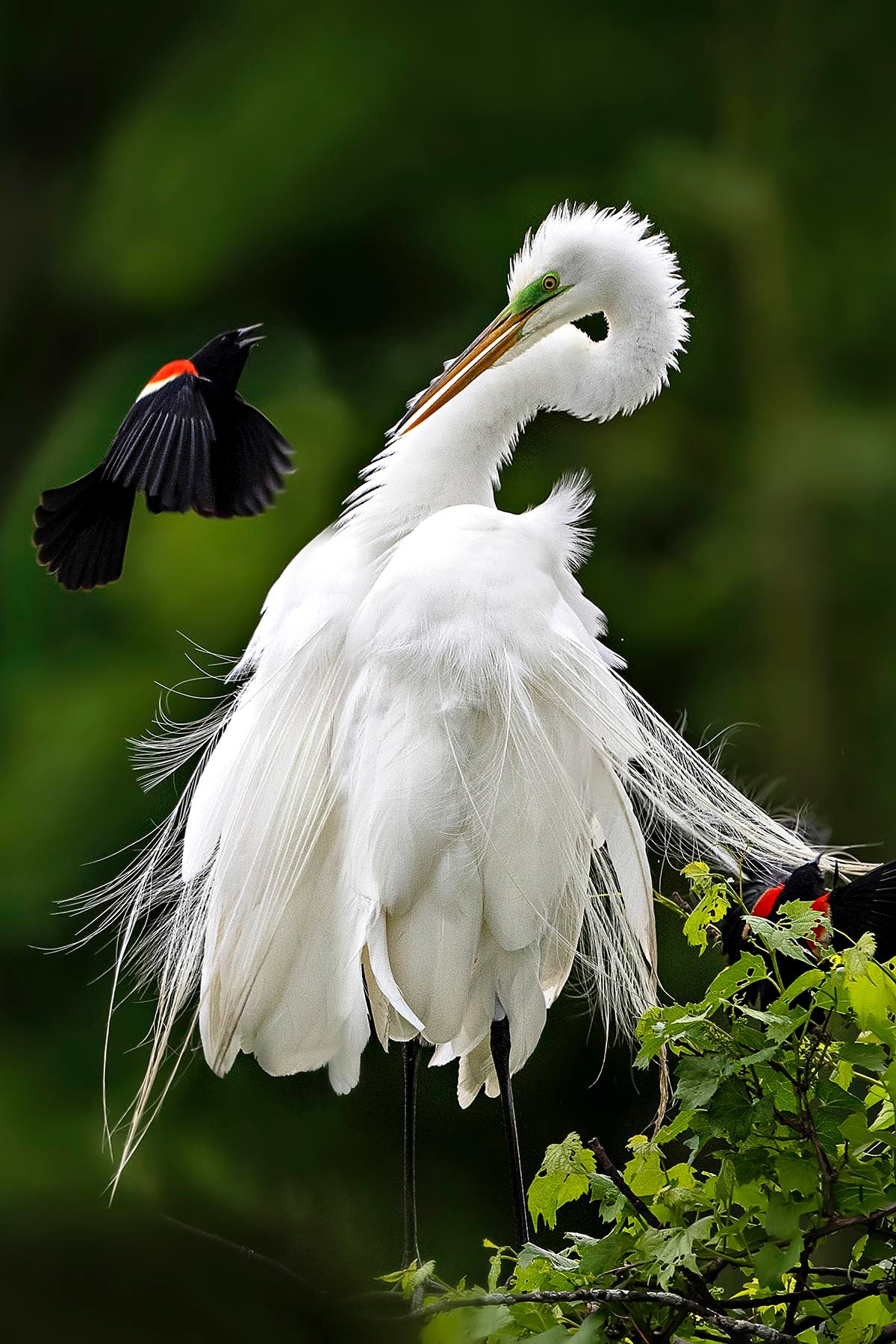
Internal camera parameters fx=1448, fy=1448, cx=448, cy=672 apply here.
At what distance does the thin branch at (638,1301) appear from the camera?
0.70 meters

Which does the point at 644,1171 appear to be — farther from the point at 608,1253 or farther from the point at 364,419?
the point at 364,419

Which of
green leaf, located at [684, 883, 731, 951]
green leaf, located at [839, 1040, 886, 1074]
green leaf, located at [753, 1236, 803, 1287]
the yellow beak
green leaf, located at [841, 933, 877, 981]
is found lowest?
green leaf, located at [753, 1236, 803, 1287]

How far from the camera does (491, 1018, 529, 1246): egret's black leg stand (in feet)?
3.55

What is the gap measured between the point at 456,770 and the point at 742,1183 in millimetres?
368

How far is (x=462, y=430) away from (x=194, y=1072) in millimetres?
2200

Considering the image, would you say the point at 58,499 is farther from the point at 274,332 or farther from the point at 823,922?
the point at 274,332

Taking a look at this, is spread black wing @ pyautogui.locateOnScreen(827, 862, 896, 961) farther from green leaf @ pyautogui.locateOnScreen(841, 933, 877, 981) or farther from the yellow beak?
the yellow beak

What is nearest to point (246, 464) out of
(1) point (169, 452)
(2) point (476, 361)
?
(1) point (169, 452)

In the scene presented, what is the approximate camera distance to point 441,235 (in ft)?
11.7

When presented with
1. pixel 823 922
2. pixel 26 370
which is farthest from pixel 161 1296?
pixel 823 922

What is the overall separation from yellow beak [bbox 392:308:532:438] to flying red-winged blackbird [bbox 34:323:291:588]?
12 cm

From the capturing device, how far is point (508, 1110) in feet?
3.59

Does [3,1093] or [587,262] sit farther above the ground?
[587,262]

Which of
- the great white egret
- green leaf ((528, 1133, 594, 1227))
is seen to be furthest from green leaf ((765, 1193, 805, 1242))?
the great white egret
